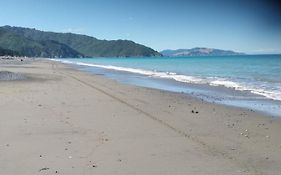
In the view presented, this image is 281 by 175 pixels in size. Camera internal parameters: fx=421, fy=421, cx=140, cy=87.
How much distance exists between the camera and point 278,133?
1022cm

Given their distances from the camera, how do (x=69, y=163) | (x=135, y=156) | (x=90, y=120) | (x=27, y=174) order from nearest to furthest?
(x=27, y=174)
(x=69, y=163)
(x=135, y=156)
(x=90, y=120)

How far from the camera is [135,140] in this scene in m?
9.09

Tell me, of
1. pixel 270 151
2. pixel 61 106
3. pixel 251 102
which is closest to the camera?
pixel 270 151

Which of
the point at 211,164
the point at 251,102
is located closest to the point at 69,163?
the point at 211,164

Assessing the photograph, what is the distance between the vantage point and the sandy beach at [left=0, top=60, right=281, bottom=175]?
703 centimetres

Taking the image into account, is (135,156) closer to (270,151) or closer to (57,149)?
(57,149)

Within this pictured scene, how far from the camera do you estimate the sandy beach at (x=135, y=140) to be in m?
7.03

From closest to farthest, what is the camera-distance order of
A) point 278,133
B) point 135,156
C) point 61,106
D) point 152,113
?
point 135,156 → point 278,133 → point 152,113 → point 61,106

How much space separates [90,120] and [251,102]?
8.14 m

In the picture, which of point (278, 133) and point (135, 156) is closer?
point (135, 156)

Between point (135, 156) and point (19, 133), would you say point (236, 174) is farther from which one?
point (19, 133)

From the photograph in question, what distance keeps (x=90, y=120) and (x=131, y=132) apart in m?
2.02

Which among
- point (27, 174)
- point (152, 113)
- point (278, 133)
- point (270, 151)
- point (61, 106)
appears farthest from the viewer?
point (61, 106)

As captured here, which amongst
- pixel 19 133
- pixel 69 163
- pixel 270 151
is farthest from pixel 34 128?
pixel 270 151
